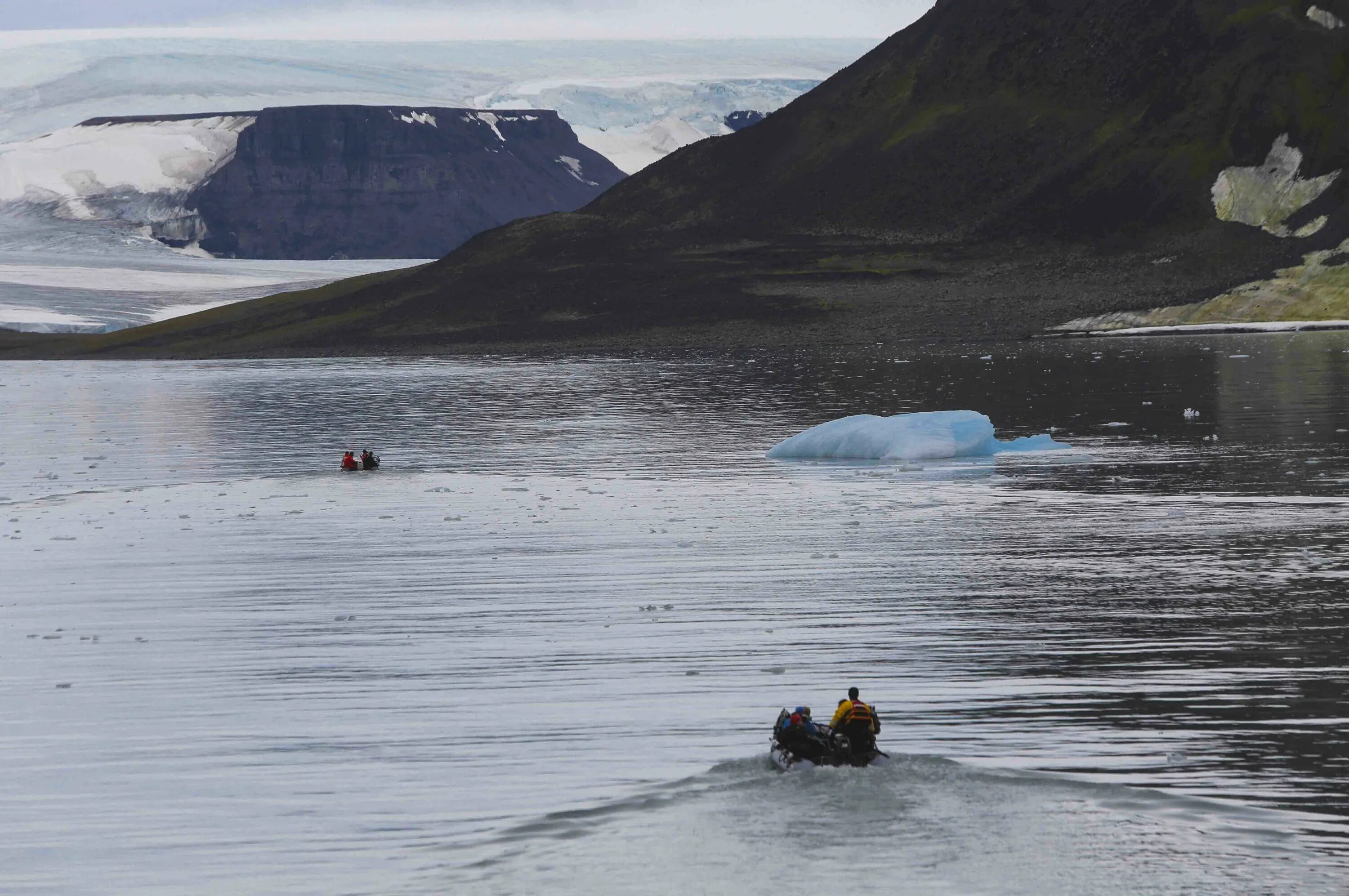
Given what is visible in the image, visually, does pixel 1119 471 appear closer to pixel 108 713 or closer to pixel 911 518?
pixel 911 518

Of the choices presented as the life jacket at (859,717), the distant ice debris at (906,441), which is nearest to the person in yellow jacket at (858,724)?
the life jacket at (859,717)

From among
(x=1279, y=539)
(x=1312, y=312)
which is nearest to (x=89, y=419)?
(x=1279, y=539)

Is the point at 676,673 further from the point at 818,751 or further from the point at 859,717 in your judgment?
the point at 859,717

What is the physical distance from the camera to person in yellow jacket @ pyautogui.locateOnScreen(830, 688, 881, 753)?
16.2 meters

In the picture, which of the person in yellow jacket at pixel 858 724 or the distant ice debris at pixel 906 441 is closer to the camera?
the person in yellow jacket at pixel 858 724

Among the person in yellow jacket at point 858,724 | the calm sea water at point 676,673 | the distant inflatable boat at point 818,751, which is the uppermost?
the person in yellow jacket at point 858,724

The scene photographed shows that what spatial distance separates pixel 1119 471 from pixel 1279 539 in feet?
39.7

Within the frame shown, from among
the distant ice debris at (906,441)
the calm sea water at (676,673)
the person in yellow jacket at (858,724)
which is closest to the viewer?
the calm sea water at (676,673)

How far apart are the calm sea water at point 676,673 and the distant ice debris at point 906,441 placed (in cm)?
145

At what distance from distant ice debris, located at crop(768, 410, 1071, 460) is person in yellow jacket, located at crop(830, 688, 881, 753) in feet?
103

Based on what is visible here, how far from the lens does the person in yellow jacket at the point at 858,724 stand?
53.3ft

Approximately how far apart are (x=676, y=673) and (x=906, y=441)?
27.1m

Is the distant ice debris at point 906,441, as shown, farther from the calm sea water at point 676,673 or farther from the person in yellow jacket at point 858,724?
the person in yellow jacket at point 858,724

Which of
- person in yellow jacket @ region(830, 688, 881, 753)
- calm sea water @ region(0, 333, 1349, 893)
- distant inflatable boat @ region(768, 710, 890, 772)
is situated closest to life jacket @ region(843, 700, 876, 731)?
person in yellow jacket @ region(830, 688, 881, 753)
